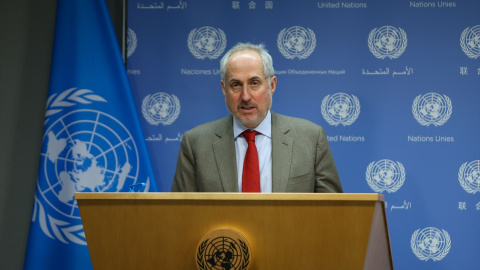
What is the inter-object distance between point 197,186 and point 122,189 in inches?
41.8

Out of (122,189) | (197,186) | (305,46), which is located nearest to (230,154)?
(197,186)

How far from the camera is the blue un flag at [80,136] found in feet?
11.1

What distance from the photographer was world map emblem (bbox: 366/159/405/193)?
353 cm

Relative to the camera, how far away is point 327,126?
11.8 feet

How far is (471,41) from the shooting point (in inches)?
140

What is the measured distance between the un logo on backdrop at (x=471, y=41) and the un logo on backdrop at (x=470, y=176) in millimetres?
746

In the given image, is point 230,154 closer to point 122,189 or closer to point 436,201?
point 122,189

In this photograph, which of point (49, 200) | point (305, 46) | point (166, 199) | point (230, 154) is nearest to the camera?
point (166, 199)

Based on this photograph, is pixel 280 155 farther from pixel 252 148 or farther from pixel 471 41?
pixel 471 41

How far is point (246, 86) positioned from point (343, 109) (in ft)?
4.17

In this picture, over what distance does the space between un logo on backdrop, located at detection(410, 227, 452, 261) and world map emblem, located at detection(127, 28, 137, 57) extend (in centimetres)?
235

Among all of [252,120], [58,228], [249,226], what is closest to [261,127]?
[252,120]

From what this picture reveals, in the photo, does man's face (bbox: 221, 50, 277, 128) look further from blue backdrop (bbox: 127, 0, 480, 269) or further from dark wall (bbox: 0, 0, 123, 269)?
dark wall (bbox: 0, 0, 123, 269)

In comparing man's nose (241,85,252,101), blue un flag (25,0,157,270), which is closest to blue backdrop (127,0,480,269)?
blue un flag (25,0,157,270)
